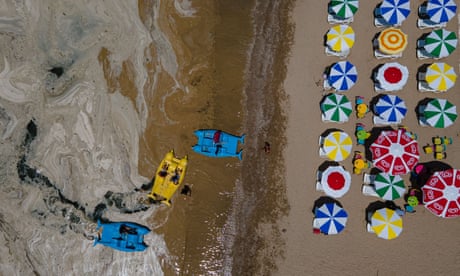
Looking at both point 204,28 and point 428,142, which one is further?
point 204,28

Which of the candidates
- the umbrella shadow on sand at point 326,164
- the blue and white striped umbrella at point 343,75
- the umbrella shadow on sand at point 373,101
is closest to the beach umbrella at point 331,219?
the umbrella shadow on sand at point 326,164

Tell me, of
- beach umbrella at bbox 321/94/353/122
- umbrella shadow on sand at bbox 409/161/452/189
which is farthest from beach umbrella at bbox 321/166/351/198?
umbrella shadow on sand at bbox 409/161/452/189

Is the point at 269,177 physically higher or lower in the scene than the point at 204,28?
lower

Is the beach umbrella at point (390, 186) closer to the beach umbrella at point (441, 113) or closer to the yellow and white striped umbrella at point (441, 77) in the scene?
the beach umbrella at point (441, 113)

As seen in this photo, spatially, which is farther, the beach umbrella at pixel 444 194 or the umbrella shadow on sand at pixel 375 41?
the umbrella shadow on sand at pixel 375 41

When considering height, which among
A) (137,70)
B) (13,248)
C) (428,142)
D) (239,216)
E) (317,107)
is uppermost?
(137,70)

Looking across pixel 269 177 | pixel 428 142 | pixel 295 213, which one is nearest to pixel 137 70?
pixel 269 177

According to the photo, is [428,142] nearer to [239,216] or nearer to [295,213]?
[295,213]
